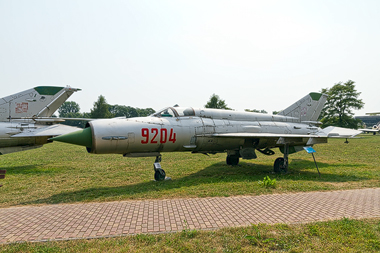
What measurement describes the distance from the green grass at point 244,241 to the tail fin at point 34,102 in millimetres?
11281

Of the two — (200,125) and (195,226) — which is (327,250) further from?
(200,125)

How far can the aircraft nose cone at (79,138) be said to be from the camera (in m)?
6.82

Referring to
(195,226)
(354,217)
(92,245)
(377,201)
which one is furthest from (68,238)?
(377,201)

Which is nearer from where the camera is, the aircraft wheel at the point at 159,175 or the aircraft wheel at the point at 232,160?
the aircraft wheel at the point at 159,175

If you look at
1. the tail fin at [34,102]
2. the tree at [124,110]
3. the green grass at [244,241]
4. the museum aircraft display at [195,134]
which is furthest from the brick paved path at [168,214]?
the tree at [124,110]

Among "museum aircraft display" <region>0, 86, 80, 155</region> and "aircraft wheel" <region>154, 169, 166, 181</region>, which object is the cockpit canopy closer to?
"aircraft wheel" <region>154, 169, 166, 181</region>

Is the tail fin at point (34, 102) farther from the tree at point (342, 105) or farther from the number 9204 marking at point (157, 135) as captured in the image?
the tree at point (342, 105)

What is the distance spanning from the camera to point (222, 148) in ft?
33.9

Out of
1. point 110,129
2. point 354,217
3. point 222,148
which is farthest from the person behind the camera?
point 222,148

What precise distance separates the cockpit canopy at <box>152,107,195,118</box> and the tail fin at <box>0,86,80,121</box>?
319 inches

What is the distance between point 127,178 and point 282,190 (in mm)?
6025

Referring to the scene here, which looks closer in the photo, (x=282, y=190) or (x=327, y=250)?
(x=327, y=250)

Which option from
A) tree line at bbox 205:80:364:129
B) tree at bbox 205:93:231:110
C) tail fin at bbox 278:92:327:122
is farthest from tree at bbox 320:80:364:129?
tail fin at bbox 278:92:327:122

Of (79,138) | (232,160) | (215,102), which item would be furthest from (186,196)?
(215,102)
